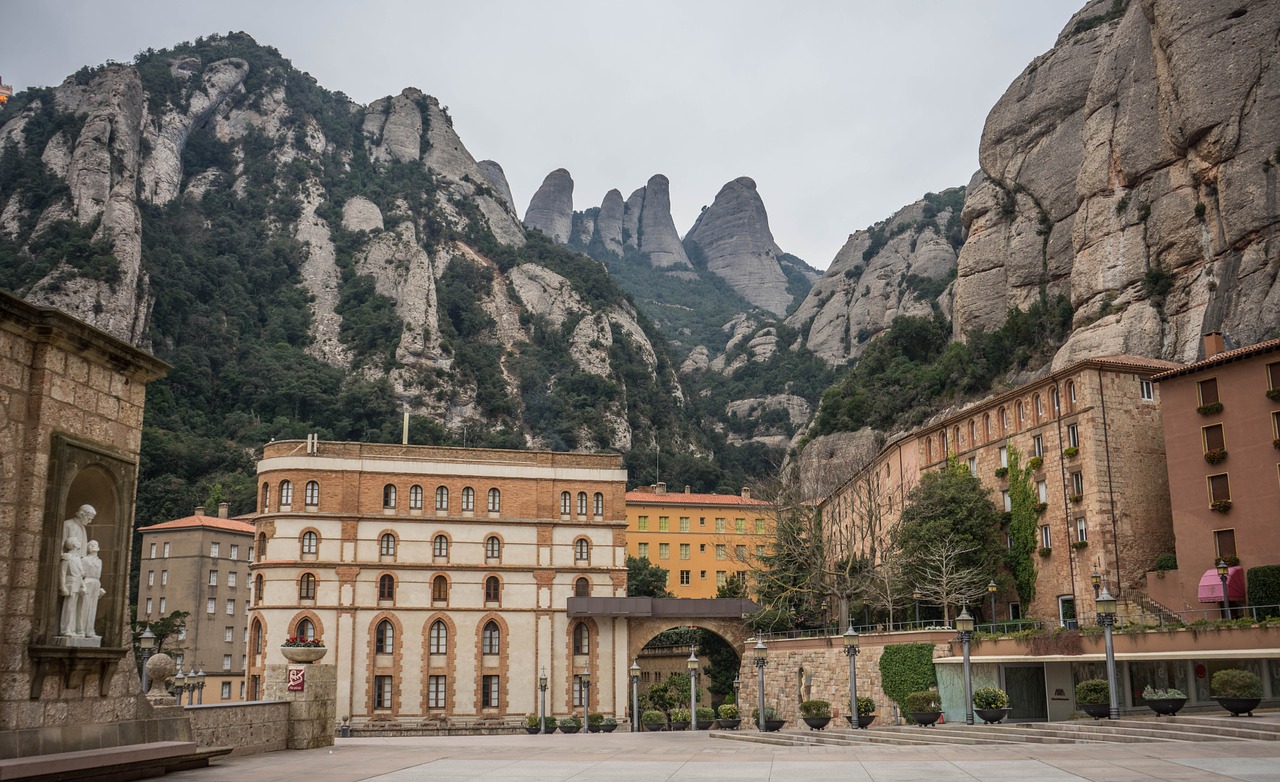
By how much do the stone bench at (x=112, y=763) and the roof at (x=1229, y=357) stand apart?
130ft

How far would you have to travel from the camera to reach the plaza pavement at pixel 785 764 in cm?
1736

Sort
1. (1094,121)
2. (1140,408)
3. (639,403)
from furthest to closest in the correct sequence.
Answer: (639,403) < (1094,121) < (1140,408)

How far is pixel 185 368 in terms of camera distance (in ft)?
368

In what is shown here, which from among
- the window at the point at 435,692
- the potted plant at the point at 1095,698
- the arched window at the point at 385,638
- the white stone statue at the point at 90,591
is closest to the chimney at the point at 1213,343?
the potted plant at the point at 1095,698

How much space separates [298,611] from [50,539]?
1694 inches

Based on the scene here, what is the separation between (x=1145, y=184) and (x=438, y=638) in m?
53.6

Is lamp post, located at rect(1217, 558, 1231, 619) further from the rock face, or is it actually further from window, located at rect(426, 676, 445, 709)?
window, located at rect(426, 676, 445, 709)

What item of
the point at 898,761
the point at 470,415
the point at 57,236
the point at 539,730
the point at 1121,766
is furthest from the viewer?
the point at 470,415

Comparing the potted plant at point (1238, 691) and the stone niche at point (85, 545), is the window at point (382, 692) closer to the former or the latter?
the stone niche at point (85, 545)

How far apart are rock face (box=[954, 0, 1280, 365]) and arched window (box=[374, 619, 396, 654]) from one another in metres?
46.2

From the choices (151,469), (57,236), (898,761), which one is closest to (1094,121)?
(898,761)

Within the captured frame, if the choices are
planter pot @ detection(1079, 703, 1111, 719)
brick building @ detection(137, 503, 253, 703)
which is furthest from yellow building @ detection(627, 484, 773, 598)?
planter pot @ detection(1079, 703, 1111, 719)

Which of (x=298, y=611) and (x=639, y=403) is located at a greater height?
(x=639, y=403)

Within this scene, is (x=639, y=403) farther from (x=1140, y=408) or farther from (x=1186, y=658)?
(x=1186, y=658)
